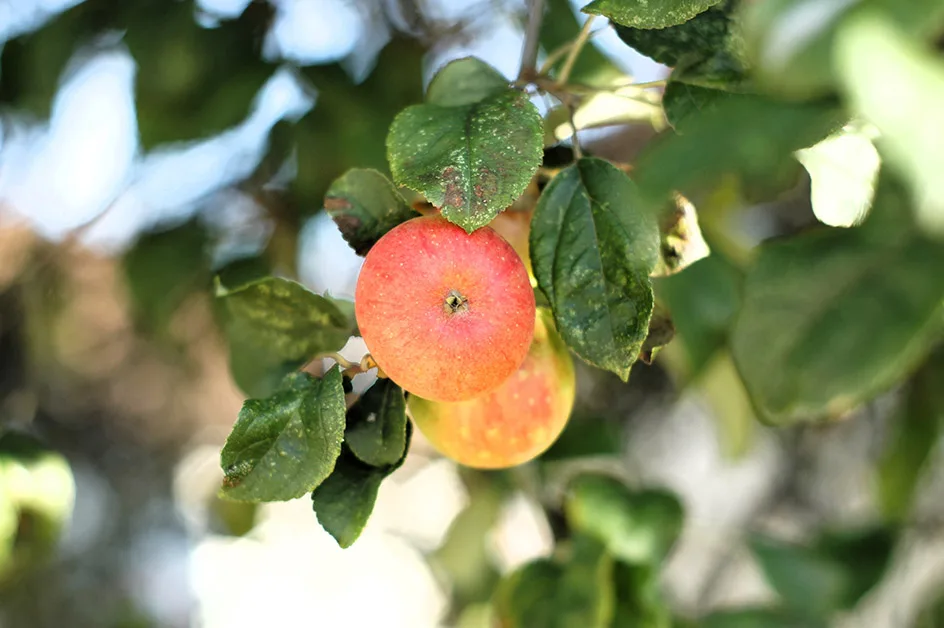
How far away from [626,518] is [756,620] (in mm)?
225

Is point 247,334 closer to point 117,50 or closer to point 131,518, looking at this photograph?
point 117,50

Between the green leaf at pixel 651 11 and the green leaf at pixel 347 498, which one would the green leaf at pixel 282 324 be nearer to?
the green leaf at pixel 347 498

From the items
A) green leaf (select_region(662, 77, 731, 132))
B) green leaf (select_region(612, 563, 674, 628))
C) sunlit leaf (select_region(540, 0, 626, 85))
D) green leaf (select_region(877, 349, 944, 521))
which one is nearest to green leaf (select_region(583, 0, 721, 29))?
green leaf (select_region(662, 77, 731, 132))

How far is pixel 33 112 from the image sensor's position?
832 mm

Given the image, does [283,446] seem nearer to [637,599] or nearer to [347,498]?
[347,498]

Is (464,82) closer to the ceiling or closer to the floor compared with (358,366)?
A: closer to the ceiling

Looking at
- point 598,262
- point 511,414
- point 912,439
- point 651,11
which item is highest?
point 651,11

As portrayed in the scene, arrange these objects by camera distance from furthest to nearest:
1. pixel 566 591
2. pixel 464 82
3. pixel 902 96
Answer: pixel 566 591 < pixel 464 82 < pixel 902 96

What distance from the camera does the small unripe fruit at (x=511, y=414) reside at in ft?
1.59

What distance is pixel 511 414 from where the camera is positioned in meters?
0.48

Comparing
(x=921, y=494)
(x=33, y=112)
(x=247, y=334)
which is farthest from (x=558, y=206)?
(x=921, y=494)

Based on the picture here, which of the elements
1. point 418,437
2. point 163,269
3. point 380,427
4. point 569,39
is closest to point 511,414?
point 380,427

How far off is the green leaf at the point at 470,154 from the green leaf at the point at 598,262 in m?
0.05

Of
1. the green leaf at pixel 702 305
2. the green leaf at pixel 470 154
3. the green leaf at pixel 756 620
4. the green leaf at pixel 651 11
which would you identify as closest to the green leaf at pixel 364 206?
the green leaf at pixel 470 154
